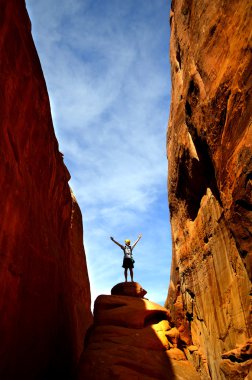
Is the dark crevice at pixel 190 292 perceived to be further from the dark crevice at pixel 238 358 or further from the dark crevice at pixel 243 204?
the dark crevice at pixel 243 204

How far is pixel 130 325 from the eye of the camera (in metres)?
16.3

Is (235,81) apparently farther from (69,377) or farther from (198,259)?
(69,377)

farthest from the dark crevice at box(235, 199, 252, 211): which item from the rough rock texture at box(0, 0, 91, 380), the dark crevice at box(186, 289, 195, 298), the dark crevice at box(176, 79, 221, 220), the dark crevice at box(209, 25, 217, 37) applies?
the dark crevice at box(186, 289, 195, 298)

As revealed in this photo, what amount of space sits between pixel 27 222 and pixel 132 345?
8022 mm

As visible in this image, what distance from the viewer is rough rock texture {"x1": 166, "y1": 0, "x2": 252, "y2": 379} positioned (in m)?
7.55

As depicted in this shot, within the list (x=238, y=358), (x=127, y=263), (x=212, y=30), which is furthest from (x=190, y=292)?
(x=127, y=263)

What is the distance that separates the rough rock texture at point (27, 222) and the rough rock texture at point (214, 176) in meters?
6.02

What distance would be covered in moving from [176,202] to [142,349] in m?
7.26

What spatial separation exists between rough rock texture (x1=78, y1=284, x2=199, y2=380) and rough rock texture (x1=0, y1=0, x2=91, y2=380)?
1.83 metres

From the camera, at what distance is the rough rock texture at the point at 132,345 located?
12.1 m

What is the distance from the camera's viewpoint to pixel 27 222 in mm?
10586

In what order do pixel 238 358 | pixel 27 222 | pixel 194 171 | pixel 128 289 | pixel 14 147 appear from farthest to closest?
pixel 128 289 → pixel 194 171 → pixel 27 222 → pixel 14 147 → pixel 238 358

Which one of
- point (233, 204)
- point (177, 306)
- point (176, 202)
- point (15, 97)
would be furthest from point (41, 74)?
point (177, 306)

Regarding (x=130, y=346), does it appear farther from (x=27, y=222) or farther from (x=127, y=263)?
(x=127, y=263)
